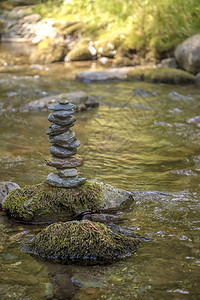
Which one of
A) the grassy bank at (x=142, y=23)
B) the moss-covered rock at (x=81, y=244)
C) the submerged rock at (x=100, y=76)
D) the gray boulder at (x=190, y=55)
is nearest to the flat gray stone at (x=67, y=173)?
the moss-covered rock at (x=81, y=244)

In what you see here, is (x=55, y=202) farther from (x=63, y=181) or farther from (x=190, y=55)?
(x=190, y=55)

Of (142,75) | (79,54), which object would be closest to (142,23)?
(79,54)

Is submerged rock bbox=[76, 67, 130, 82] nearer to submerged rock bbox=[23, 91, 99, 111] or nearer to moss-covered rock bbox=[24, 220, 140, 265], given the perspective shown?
submerged rock bbox=[23, 91, 99, 111]

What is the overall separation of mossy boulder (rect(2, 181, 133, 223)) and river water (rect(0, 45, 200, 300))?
153 millimetres

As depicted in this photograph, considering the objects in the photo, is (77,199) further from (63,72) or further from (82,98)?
(63,72)

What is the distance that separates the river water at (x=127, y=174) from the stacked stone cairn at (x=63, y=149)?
0.67m

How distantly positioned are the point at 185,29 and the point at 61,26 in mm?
7712

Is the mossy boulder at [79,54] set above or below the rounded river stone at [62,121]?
below

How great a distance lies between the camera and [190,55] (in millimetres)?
14906

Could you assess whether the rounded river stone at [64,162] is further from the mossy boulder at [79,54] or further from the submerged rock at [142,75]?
the mossy boulder at [79,54]

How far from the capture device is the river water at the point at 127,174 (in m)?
3.52

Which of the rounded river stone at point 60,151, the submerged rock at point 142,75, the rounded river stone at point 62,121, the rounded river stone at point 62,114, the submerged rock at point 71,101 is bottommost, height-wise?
the submerged rock at point 71,101

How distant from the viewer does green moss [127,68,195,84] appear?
13922 millimetres

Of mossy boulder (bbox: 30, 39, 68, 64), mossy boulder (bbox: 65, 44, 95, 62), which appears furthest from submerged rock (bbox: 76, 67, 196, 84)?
mossy boulder (bbox: 30, 39, 68, 64)
